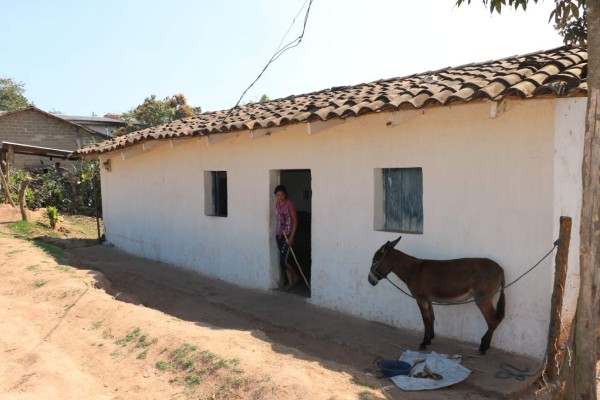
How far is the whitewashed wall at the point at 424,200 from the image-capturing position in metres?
5.23

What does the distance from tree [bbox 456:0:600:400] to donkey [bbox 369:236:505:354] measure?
1.61 metres

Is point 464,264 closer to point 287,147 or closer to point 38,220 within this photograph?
point 287,147

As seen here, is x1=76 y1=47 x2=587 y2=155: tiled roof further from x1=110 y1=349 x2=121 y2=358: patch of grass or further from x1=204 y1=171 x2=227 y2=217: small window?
x1=110 y1=349 x2=121 y2=358: patch of grass

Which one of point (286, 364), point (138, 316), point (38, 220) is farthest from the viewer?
point (38, 220)

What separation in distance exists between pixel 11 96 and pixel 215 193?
42.9 meters

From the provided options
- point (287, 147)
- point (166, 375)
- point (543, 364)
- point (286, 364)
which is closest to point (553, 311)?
point (543, 364)

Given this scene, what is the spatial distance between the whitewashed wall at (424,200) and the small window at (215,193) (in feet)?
0.48

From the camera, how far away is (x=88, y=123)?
35125 millimetres

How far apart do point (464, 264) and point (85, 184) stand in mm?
18940

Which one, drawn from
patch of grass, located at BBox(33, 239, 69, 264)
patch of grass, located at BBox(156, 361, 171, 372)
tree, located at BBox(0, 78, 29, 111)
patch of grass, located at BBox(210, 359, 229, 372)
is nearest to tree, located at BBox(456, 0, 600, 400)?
patch of grass, located at BBox(210, 359, 229, 372)

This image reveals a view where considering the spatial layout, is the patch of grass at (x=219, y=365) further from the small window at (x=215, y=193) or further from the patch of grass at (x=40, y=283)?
the small window at (x=215, y=193)

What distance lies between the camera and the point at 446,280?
5629 mm

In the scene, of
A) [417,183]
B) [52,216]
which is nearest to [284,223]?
[417,183]

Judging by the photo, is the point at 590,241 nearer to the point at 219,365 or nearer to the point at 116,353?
the point at 219,365
